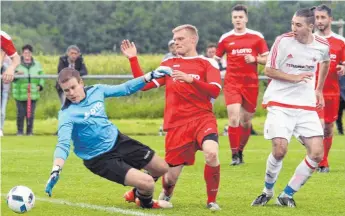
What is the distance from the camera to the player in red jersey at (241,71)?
15297 mm

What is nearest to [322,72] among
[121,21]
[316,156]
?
[316,156]

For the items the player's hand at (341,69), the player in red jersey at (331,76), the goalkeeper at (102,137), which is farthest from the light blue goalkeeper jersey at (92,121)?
the player's hand at (341,69)

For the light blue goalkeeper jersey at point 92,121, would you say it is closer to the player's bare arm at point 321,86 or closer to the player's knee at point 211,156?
the player's knee at point 211,156

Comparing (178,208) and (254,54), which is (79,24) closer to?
(254,54)

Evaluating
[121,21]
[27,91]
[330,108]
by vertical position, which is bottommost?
[121,21]

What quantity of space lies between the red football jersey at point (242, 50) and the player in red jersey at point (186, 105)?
4.81m

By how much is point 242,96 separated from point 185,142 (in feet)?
16.7

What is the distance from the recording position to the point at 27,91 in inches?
848

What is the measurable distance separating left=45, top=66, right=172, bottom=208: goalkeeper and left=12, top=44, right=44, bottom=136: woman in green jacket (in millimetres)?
11381

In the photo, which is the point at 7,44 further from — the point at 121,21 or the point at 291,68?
the point at 121,21

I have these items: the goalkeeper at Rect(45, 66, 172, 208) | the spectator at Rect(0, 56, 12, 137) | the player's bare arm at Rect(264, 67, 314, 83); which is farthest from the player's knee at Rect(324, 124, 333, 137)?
the spectator at Rect(0, 56, 12, 137)

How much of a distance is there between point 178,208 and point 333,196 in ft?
7.12

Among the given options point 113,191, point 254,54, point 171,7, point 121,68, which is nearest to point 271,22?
point 171,7

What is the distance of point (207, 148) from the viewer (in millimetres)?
10062
